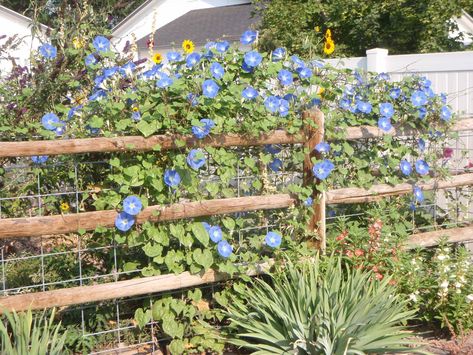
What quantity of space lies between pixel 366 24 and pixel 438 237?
7.38 metres

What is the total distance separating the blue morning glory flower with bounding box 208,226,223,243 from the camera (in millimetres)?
3963

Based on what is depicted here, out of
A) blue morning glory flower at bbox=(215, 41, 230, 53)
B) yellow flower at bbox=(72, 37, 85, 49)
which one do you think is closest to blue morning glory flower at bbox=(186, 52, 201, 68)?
blue morning glory flower at bbox=(215, 41, 230, 53)

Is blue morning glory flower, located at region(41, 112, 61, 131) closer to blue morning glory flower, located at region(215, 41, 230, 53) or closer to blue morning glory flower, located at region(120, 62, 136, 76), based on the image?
blue morning glory flower, located at region(120, 62, 136, 76)

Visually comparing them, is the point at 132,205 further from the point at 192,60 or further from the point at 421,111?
the point at 421,111

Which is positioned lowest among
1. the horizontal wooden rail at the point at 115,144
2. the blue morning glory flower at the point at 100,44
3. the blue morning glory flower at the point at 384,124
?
the horizontal wooden rail at the point at 115,144

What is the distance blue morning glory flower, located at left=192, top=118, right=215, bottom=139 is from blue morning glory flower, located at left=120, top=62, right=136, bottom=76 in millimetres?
595

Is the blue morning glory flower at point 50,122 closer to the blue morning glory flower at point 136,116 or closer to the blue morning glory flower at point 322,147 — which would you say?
the blue morning glory flower at point 136,116

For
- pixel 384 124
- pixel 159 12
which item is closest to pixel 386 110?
pixel 384 124

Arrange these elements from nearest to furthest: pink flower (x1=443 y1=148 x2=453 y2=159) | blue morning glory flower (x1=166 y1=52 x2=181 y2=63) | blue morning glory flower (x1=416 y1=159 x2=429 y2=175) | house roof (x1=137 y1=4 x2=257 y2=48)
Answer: blue morning glory flower (x1=166 y1=52 x2=181 y2=63)
blue morning glory flower (x1=416 y1=159 x2=429 y2=175)
pink flower (x1=443 y1=148 x2=453 y2=159)
house roof (x1=137 y1=4 x2=257 y2=48)

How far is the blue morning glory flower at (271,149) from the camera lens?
4.31 meters

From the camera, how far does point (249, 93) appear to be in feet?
13.2

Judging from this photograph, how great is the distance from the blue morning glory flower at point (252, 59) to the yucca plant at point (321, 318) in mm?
1261

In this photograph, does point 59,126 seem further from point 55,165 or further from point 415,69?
point 415,69

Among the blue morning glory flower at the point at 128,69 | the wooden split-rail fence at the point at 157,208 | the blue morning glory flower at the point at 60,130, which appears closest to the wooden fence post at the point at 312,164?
the wooden split-rail fence at the point at 157,208
